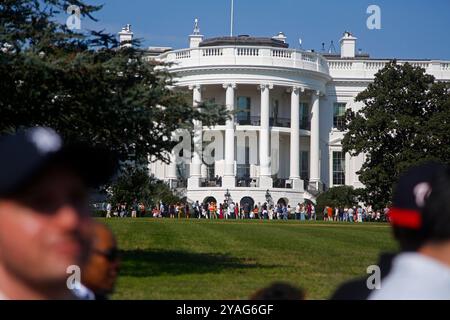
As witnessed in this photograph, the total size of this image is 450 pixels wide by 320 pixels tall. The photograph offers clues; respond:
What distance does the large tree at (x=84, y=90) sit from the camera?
43.5 ft

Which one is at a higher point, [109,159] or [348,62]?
[348,62]

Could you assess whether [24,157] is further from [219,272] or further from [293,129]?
[293,129]

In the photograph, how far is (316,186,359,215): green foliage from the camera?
58344 millimetres

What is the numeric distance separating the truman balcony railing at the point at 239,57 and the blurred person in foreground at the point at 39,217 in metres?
66.8

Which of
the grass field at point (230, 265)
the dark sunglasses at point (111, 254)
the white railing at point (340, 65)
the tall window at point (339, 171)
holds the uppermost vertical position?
the white railing at point (340, 65)

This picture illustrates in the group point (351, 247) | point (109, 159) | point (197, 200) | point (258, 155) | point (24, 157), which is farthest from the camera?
Answer: point (258, 155)

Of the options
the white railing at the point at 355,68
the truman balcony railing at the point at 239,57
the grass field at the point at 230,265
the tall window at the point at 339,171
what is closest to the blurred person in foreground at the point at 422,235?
the grass field at the point at 230,265

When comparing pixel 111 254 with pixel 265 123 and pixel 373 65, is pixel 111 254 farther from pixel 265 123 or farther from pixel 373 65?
pixel 373 65

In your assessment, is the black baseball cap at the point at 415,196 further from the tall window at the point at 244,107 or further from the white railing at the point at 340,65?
the white railing at the point at 340,65

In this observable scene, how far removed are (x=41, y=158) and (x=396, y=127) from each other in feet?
170

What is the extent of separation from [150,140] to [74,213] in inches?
503

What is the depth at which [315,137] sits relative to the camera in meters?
73.8

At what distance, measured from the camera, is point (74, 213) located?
243 cm
